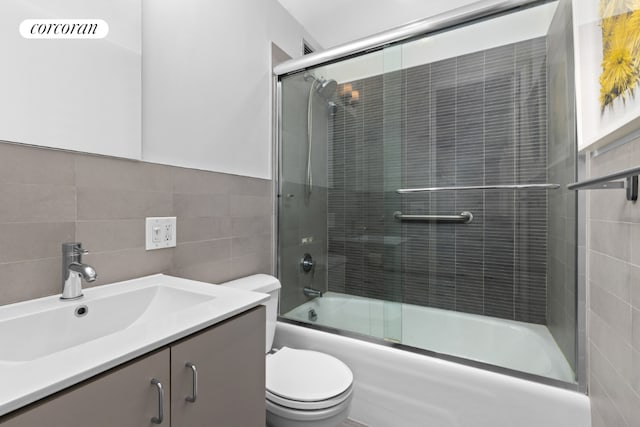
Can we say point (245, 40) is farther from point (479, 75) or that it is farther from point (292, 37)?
point (479, 75)

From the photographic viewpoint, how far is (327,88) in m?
1.93

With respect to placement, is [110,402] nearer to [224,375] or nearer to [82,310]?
[224,375]

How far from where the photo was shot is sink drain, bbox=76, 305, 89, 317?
841 millimetres

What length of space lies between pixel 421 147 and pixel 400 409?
162cm

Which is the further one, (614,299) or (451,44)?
(451,44)

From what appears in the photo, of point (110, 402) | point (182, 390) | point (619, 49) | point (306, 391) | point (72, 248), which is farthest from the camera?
point (306, 391)

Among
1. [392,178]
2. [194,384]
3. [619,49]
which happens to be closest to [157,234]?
[194,384]

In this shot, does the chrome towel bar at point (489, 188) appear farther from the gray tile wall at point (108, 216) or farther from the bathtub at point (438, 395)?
the gray tile wall at point (108, 216)

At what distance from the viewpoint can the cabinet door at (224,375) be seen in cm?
67

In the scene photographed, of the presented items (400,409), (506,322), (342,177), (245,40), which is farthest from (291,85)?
(506,322)

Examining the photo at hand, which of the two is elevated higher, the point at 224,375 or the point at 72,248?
the point at 72,248

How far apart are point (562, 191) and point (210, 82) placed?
1783mm

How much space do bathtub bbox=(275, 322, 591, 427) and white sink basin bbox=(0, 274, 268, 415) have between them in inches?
34.5

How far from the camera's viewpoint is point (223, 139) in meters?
1.51
